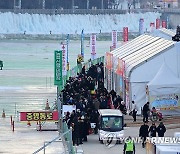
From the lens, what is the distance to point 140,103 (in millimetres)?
28812

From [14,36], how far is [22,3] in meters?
18.6

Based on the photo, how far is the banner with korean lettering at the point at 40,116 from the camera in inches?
1045

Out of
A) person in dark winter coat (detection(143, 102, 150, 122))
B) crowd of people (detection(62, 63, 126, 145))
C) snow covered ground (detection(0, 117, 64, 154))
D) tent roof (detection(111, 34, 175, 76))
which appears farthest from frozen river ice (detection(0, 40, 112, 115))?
person in dark winter coat (detection(143, 102, 150, 122))

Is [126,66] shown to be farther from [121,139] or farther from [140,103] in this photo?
[121,139]

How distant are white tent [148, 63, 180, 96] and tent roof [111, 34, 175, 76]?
695 millimetres

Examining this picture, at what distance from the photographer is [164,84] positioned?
28.3 metres

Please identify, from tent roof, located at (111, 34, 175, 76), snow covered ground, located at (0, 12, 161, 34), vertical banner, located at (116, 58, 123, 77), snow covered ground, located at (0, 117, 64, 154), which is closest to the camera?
snow covered ground, located at (0, 117, 64, 154)

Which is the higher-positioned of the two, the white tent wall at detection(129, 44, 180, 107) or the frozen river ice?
the white tent wall at detection(129, 44, 180, 107)

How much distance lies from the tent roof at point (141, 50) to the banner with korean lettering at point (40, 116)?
3.10 metres

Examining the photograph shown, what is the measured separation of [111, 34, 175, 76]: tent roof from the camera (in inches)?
1152

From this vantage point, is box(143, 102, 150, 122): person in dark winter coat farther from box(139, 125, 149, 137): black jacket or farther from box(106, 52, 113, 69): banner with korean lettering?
box(106, 52, 113, 69): banner with korean lettering

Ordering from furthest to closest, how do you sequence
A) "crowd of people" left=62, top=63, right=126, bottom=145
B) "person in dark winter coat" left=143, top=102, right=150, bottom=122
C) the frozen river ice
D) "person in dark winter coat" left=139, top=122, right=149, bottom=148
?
the frozen river ice
"person in dark winter coat" left=143, top=102, right=150, bottom=122
"crowd of people" left=62, top=63, right=126, bottom=145
"person in dark winter coat" left=139, top=122, right=149, bottom=148

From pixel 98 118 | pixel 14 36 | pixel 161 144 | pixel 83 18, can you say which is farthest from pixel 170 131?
pixel 83 18

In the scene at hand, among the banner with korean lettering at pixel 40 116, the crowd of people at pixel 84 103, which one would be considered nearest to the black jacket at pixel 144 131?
the crowd of people at pixel 84 103
